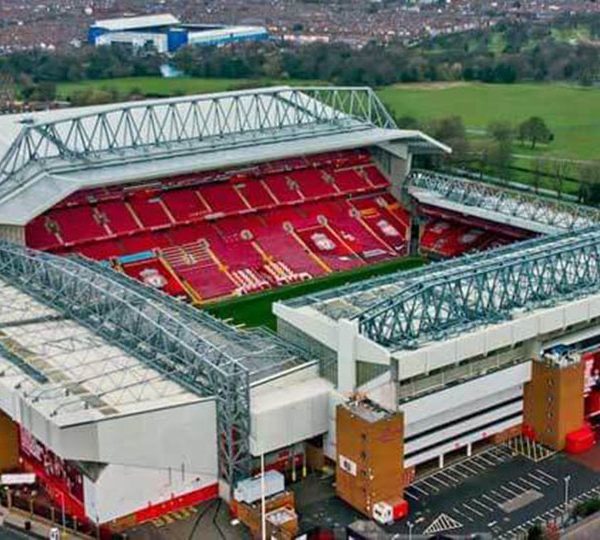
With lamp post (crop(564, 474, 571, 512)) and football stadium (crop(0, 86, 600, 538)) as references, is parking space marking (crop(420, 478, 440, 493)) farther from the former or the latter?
lamp post (crop(564, 474, 571, 512))

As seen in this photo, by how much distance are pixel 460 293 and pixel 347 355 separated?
3.46 meters

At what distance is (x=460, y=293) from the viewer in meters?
25.9

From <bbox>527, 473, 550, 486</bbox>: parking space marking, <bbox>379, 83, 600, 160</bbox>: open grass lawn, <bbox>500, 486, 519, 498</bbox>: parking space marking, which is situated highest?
<bbox>379, 83, 600, 160</bbox>: open grass lawn

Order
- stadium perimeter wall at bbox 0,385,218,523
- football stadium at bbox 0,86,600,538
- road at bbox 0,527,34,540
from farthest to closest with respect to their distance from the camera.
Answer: football stadium at bbox 0,86,600,538
road at bbox 0,527,34,540
stadium perimeter wall at bbox 0,385,218,523

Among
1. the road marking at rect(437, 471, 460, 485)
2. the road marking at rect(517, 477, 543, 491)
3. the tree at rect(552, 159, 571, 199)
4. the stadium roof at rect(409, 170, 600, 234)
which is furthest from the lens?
the tree at rect(552, 159, 571, 199)

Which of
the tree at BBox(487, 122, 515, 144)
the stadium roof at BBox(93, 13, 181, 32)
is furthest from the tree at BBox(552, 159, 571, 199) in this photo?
the stadium roof at BBox(93, 13, 181, 32)

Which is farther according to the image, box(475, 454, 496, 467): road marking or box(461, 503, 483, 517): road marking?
box(475, 454, 496, 467): road marking

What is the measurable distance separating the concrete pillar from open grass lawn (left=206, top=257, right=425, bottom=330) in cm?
A: 1026

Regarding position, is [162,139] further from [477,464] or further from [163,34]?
[163,34]

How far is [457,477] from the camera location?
80.5 feet

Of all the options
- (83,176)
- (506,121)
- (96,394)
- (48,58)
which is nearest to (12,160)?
(83,176)

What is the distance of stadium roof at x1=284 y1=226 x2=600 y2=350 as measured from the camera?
2481 centimetres

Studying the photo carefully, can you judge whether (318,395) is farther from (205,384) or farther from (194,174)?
(194,174)

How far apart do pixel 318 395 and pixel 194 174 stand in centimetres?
1789
